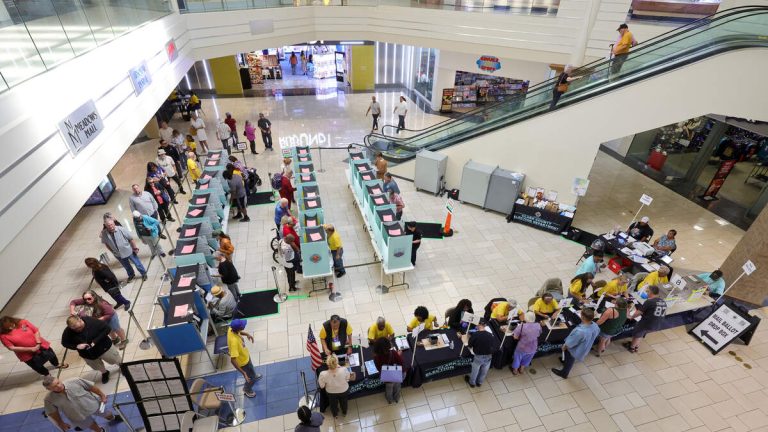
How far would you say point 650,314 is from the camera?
6191mm

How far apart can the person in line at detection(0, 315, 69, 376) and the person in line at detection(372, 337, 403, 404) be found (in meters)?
5.20

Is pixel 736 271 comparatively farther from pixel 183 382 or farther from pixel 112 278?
pixel 112 278

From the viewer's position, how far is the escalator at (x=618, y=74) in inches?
287

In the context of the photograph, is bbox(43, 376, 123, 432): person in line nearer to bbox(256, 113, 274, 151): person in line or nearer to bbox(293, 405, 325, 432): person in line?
bbox(293, 405, 325, 432): person in line

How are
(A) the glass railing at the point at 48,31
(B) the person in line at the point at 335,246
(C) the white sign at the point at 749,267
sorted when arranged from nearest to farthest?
(A) the glass railing at the point at 48,31, (C) the white sign at the point at 749,267, (B) the person in line at the point at 335,246

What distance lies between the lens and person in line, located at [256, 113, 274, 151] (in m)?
13.5

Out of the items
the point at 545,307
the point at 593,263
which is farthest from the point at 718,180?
the point at 545,307

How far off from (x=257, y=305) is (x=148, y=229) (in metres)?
3.11

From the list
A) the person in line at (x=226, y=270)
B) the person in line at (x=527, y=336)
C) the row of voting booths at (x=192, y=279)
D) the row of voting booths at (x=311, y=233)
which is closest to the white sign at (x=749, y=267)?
the person in line at (x=527, y=336)

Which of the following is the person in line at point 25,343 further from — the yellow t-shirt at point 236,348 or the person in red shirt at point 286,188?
A: the person in red shirt at point 286,188

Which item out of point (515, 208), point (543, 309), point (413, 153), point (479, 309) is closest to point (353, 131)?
point (413, 153)

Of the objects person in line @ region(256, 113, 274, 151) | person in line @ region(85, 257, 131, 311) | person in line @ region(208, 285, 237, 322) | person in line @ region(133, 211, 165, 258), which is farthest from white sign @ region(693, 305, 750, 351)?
person in line @ region(256, 113, 274, 151)

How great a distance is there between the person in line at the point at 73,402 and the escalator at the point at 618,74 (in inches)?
372

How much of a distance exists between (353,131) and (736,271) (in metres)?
13.2
